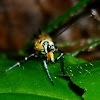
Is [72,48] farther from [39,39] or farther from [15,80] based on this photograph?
[15,80]

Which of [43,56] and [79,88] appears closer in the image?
[79,88]

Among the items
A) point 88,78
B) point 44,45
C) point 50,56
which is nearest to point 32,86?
point 88,78

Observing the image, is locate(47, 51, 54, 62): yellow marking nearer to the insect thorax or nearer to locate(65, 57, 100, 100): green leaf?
the insect thorax

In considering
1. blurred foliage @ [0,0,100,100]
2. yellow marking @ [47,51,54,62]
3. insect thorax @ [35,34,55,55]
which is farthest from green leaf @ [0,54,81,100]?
insect thorax @ [35,34,55,55]

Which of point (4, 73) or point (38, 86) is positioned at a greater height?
point (4, 73)

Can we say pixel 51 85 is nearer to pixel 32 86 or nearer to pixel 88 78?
pixel 32 86

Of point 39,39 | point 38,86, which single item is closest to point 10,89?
point 38,86
